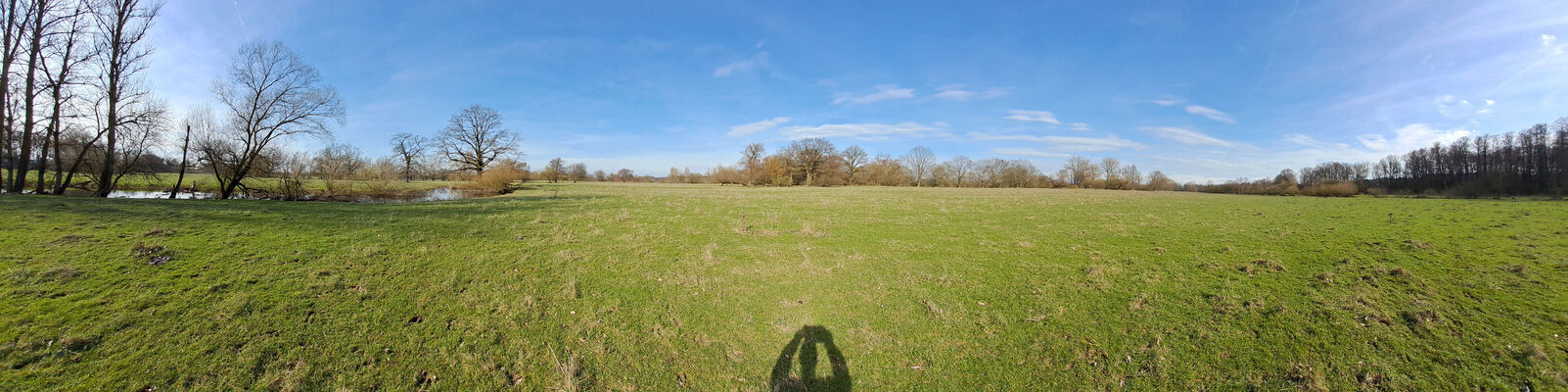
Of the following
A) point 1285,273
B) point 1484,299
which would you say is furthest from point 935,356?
point 1484,299

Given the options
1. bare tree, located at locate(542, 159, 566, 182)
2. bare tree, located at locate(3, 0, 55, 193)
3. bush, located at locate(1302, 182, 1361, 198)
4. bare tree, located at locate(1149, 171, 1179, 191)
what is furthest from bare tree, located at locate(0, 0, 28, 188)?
bare tree, located at locate(1149, 171, 1179, 191)

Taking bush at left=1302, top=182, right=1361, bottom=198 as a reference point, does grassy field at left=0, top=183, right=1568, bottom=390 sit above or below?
below

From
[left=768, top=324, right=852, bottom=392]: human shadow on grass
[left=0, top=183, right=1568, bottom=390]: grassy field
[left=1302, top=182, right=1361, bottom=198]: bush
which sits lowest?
[left=768, top=324, right=852, bottom=392]: human shadow on grass

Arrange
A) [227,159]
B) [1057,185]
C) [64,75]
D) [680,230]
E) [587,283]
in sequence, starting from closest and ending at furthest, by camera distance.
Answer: [587,283], [680,230], [64,75], [227,159], [1057,185]

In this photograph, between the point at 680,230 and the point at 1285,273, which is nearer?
the point at 1285,273

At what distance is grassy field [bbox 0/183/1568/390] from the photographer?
174 inches

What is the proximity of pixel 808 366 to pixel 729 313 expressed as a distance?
1.59 meters

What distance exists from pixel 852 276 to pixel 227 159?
101 feet

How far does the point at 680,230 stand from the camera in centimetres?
1192

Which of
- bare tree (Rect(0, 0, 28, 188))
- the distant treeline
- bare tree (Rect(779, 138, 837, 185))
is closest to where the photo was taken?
bare tree (Rect(0, 0, 28, 188))

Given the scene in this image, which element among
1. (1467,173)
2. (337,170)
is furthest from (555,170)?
(1467,173)

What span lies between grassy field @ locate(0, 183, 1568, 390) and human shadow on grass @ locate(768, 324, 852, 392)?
0.04 meters

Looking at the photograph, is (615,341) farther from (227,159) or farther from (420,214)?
(227,159)

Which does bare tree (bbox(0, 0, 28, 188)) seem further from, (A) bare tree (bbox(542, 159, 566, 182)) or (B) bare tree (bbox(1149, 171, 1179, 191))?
(B) bare tree (bbox(1149, 171, 1179, 191))
